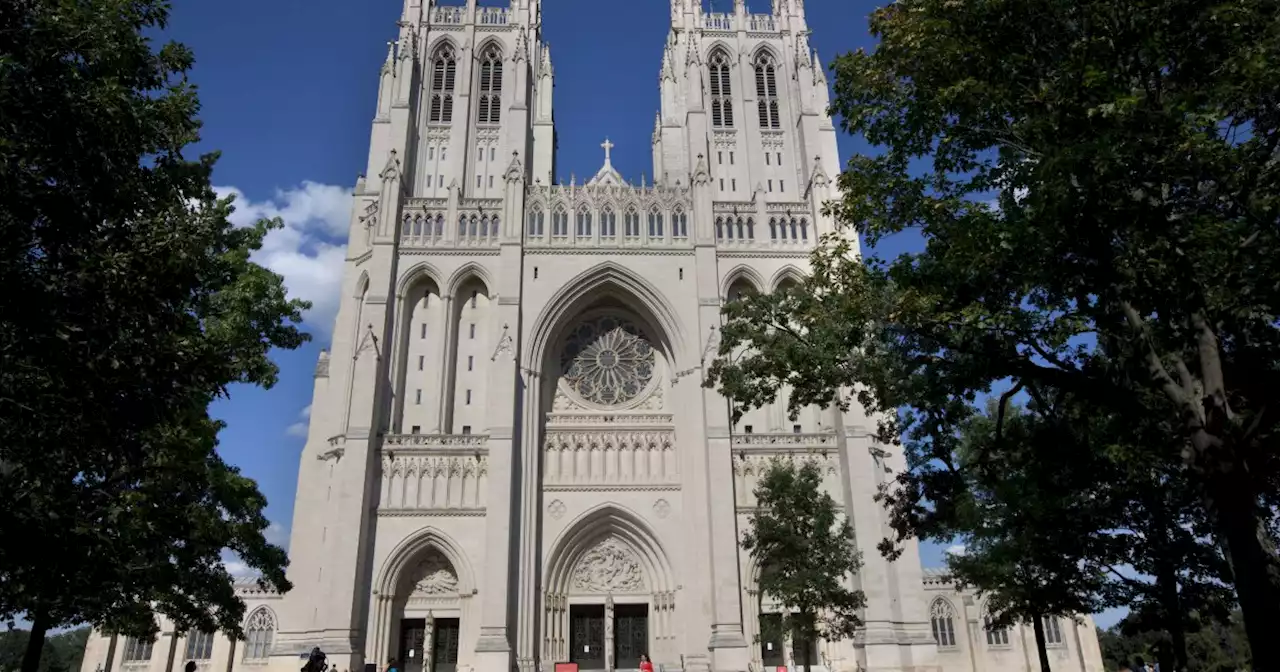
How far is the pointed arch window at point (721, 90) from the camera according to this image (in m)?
40.7

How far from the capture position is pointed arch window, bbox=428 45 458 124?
129ft

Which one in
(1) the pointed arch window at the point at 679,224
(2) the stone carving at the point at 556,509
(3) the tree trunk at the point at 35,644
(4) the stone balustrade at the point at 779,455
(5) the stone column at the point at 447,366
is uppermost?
(1) the pointed arch window at the point at 679,224

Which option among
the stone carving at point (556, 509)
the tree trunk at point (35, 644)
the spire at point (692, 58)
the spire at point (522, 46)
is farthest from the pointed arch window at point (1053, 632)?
the tree trunk at point (35, 644)

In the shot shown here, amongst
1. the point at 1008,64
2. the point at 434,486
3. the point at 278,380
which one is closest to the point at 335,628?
the point at 434,486

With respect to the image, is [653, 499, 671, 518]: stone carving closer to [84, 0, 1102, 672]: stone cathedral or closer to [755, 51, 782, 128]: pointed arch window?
[84, 0, 1102, 672]: stone cathedral

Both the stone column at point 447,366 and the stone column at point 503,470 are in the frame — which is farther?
the stone column at point 447,366

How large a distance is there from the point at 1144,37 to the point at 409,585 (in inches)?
1129

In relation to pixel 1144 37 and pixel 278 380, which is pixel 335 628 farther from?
pixel 1144 37

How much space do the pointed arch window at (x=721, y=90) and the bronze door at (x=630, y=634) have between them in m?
23.4

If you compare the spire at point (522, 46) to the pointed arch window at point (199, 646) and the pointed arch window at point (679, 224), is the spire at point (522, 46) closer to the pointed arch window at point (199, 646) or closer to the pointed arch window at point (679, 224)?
the pointed arch window at point (679, 224)

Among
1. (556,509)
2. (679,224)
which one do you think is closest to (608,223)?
(679,224)

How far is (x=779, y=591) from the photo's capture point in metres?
23.5

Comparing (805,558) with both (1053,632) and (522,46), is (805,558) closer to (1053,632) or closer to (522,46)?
(1053,632)

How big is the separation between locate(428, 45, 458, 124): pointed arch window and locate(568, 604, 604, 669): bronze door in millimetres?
23669
